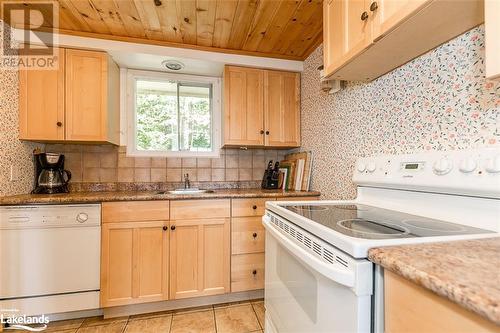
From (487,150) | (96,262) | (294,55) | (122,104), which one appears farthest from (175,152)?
(487,150)

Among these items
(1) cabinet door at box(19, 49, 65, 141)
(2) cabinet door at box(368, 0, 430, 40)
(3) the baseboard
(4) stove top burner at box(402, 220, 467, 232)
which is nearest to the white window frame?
(1) cabinet door at box(19, 49, 65, 141)

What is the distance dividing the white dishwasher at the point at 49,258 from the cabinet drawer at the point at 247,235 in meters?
1.01

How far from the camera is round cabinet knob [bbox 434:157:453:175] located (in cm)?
90

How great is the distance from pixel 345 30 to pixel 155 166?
1968 millimetres

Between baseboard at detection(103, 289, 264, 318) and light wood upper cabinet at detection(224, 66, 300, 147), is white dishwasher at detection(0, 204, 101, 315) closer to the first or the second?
baseboard at detection(103, 289, 264, 318)

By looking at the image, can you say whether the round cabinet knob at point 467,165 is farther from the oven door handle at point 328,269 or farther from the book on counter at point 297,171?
the book on counter at point 297,171

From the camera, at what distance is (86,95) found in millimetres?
1938

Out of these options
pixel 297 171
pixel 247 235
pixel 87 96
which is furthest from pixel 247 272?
pixel 87 96

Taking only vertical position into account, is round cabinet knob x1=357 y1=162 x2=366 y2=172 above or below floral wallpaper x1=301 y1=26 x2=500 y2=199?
below

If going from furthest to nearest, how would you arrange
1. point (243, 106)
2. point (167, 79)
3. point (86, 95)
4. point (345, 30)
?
1. point (167, 79)
2. point (243, 106)
3. point (86, 95)
4. point (345, 30)

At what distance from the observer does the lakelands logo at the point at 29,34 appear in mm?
1602

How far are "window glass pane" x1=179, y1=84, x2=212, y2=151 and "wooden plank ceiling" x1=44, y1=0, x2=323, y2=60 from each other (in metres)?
0.53

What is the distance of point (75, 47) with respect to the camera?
190cm

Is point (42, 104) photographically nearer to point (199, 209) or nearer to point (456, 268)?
point (199, 209)
